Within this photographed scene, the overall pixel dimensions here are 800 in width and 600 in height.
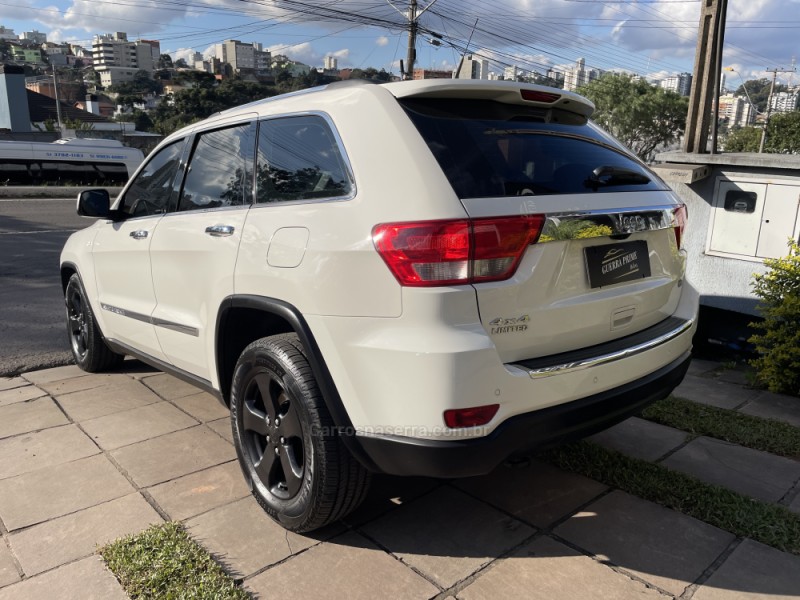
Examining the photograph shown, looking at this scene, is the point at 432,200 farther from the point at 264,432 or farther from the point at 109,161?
the point at 109,161

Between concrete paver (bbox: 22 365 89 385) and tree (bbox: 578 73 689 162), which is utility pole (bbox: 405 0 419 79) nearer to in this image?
concrete paver (bbox: 22 365 89 385)

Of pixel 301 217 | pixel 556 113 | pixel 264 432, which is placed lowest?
pixel 264 432

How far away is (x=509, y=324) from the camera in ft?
7.22

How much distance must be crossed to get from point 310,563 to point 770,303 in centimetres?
386

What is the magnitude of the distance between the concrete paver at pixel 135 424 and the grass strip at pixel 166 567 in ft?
3.55

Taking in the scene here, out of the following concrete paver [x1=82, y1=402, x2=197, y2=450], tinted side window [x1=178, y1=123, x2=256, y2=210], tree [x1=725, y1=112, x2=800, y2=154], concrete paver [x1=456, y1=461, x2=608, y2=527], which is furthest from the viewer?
tree [x1=725, y1=112, x2=800, y2=154]

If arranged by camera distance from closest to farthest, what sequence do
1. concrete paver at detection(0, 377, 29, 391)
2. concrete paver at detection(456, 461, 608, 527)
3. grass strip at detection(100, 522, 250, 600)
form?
grass strip at detection(100, 522, 250, 600) → concrete paver at detection(456, 461, 608, 527) → concrete paver at detection(0, 377, 29, 391)

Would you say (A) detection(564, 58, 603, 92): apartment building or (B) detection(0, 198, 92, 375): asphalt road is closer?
(B) detection(0, 198, 92, 375): asphalt road

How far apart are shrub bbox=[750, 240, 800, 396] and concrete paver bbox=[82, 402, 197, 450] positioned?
3.95 m

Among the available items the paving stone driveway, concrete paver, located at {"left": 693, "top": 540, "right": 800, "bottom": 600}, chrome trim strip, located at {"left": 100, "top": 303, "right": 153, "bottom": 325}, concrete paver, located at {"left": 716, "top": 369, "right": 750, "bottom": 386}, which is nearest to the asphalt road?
chrome trim strip, located at {"left": 100, "top": 303, "right": 153, "bottom": 325}

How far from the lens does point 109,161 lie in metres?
27.9

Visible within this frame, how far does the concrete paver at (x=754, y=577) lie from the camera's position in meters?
2.33

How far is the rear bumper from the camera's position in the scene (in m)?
2.19

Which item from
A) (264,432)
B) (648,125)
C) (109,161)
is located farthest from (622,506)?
(648,125)
